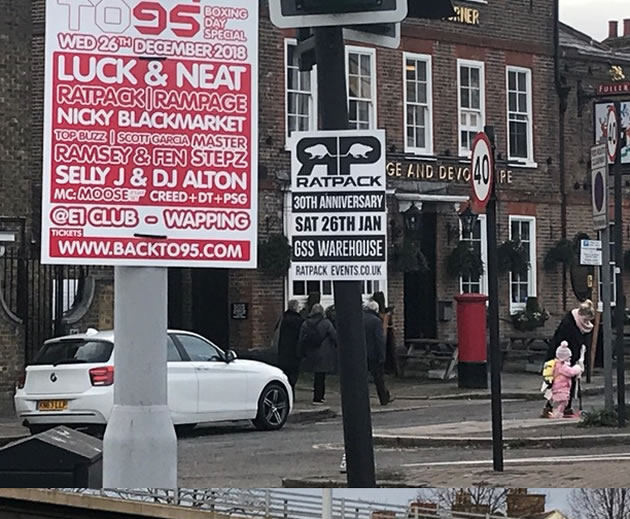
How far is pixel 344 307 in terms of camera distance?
16.0ft

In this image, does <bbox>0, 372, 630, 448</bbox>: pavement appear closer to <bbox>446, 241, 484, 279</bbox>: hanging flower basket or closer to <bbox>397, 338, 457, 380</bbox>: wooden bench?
<bbox>397, 338, 457, 380</bbox>: wooden bench

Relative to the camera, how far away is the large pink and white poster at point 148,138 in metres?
4.25

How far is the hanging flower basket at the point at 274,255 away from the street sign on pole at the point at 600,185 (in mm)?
7345

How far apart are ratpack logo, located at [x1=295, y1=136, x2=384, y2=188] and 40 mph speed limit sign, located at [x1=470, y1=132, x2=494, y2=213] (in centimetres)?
603

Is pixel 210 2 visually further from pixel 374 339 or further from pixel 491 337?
pixel 374 339

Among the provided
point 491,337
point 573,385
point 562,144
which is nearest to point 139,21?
point 491,337

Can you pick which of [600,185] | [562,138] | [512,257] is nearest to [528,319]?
[512,257]

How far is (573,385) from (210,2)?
12846 mm

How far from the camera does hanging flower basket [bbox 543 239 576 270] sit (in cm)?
2675

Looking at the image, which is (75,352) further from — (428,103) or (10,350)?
(428,103)

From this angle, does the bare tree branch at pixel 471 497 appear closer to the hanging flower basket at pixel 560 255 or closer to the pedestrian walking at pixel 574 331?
the pedestrian walking at pixel 574 331

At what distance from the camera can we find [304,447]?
1415 centimetres

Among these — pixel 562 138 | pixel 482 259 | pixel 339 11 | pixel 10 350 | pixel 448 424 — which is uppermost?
pixel 562 138

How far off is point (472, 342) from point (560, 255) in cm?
570
